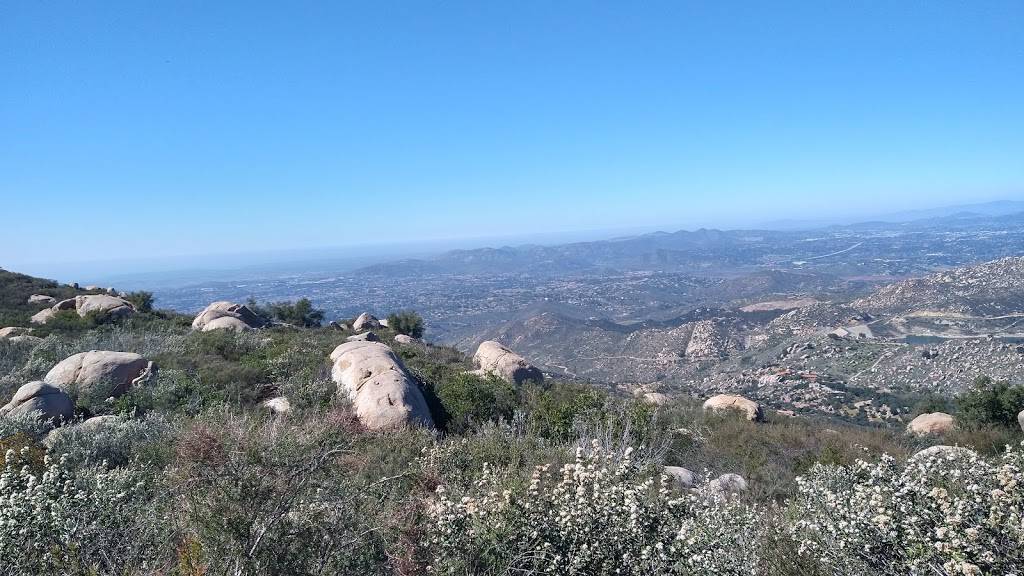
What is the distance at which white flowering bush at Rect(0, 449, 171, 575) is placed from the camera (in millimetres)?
4590

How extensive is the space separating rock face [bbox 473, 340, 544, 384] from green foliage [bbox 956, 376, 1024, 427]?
17.1 m

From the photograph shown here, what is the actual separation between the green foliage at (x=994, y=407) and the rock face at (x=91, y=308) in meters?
37.5

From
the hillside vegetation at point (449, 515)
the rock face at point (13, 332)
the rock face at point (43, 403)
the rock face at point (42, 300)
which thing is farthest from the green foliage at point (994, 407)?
the rock face at point (42, 300)

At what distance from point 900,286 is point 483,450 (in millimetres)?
80645

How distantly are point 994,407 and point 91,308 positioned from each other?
3973 centimetres

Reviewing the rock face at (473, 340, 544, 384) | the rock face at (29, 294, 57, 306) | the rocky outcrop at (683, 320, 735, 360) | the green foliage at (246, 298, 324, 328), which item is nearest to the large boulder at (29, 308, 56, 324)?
the rock face at (29, 294, 57, 306)

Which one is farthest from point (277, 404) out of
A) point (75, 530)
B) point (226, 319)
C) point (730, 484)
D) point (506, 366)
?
point (226, 319)

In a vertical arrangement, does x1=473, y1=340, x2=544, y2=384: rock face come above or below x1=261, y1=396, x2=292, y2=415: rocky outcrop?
below

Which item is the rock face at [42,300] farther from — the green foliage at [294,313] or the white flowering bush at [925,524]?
the white flowering bush at [925,524]

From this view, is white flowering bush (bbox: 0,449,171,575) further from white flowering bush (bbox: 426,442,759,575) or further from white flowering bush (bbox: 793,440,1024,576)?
white flowering bush (bbox: 793,440,1024,576)

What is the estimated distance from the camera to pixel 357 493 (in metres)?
5.77

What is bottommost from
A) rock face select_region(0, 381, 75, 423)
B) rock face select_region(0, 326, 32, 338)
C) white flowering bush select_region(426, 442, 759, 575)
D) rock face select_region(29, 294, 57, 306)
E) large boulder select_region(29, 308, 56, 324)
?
white flowering bush select_region(426, 442, 759, 575)

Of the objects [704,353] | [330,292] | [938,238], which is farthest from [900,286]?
[938,238]

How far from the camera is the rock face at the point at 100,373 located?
41.3ft
